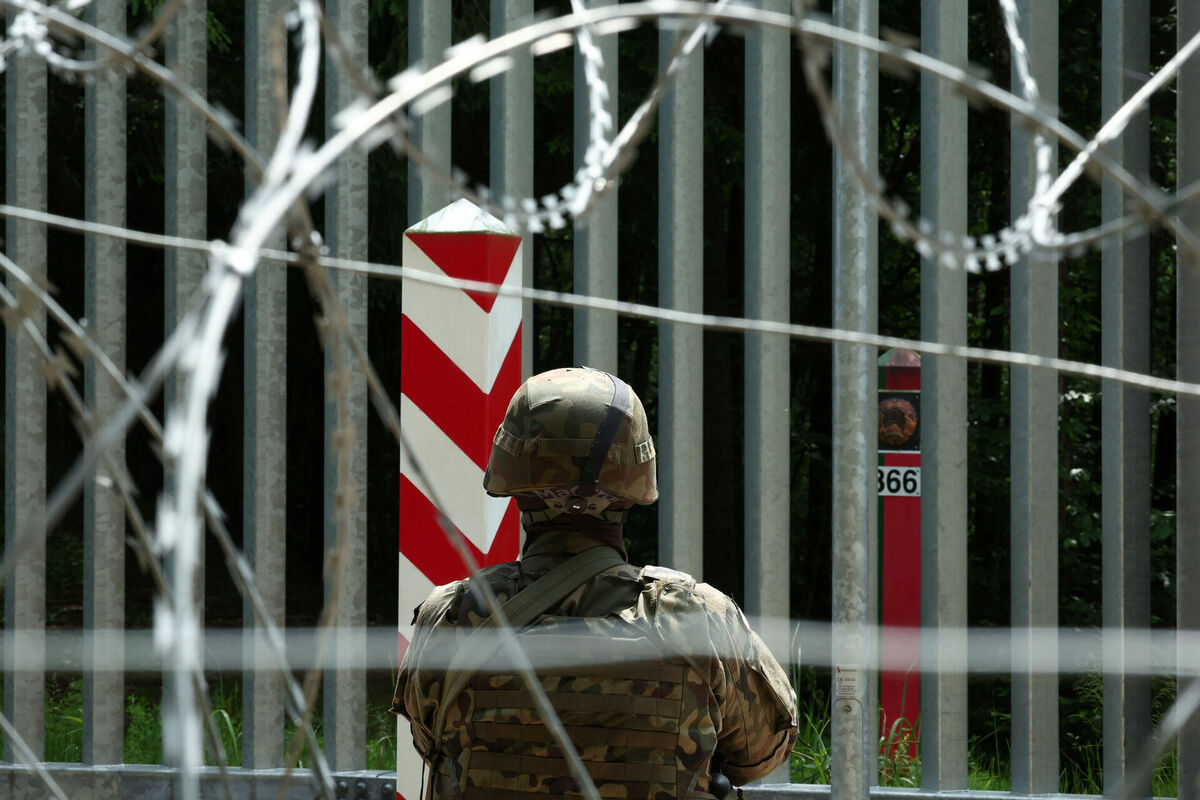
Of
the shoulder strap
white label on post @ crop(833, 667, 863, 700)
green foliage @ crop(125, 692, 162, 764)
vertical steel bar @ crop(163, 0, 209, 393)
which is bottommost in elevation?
green foliage @ crop(125, 692, 162, 764)

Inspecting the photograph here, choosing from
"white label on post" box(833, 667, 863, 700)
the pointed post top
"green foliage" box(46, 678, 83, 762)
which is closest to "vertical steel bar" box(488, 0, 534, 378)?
the pointed post top

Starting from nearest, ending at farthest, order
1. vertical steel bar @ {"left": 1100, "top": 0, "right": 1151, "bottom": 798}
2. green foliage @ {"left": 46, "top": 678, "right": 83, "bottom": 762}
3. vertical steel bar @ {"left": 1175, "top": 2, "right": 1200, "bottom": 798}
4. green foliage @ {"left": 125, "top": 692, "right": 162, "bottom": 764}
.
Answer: vertical steel bar @ {"left": 1175, "top": 2, "right": 1200, "bottom": 798} → vertical steel bar @ {"left": 1100, "top": 0, "right": 1151, "bottom": 798} → green foliage @ {"left": 125, "top": 692, "right": 162, "bottom": 764} → green foliage @ {"left": 46, "top": 678, "right": 83, "bottom": 762}

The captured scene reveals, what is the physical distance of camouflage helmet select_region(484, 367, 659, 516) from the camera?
82.6 inches

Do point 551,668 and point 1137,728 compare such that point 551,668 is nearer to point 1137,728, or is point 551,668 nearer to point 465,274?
point 465,274

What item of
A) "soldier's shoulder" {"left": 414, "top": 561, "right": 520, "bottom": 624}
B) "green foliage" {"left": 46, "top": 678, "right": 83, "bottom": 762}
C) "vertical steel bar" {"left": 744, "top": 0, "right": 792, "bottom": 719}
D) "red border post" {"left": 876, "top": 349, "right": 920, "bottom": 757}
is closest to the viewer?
"soldier's shoulder" {"left": 414, "top": 561, "right": 520, "bottom": 624}

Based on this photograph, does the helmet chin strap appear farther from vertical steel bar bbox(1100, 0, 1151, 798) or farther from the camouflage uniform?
vertical steel bar bbox(1100, 0, 1151, 798)

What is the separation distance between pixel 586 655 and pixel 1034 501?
195 cm

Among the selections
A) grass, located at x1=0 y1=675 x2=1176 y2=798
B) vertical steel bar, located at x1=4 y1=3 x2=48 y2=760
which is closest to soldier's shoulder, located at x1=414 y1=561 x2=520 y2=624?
grass, located at x1=0 y1=675 x2=1176 y2=798

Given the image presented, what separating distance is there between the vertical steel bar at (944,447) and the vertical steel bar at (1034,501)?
133 millimetres

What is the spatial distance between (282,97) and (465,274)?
1607 mm

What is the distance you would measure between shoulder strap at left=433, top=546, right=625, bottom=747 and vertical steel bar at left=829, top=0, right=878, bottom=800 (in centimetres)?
82

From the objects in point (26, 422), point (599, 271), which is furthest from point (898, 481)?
point (26, 422)

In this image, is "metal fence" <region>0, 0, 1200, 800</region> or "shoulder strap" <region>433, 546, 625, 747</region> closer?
"shoulder strap" <region>433, 546, 625, 747</region>

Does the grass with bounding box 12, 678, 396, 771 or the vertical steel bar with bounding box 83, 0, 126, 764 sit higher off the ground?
the vertical steel bar with bounding box 83, 0, 126, 764
